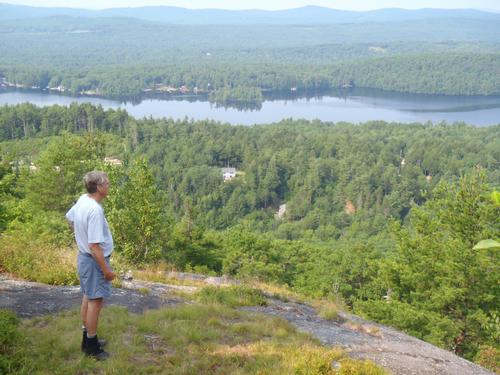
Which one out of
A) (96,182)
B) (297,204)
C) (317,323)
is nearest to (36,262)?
(96,182)

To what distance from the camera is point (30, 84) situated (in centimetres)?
15088

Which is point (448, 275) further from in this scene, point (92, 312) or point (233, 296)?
point (92, 312)

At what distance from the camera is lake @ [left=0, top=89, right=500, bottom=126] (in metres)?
115

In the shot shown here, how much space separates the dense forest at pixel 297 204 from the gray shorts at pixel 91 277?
3264 mm

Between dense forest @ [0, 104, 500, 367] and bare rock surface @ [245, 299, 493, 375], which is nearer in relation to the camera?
bare rock surface @ [245, 299, 493, 375]

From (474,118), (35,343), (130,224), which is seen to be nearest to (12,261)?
(35,343)

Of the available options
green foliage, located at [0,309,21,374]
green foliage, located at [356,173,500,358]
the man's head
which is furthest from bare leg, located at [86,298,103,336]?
green foliage, located at [356,173,500,358]

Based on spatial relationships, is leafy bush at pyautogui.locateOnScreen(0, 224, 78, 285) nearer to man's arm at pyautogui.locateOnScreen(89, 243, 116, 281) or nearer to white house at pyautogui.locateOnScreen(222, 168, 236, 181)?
man's arm at pyautogui.locateOnScreen(89, 243, 116, 281)

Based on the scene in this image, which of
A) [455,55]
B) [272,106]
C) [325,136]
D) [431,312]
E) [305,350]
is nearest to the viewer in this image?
[305,350]

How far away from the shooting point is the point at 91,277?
15.9 ft

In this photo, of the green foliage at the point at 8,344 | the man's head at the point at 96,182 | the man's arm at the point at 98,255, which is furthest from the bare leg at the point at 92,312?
the man's head at the point at 96,182

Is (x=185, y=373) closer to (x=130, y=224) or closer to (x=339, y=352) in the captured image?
(x=339, y=352)

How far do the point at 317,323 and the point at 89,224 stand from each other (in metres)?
4.19

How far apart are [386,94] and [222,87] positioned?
52317 mm
